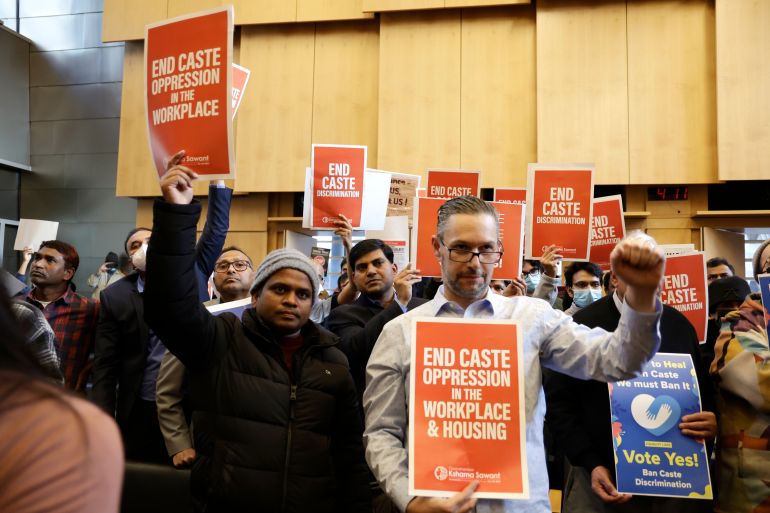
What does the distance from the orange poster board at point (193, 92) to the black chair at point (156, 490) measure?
1.36m

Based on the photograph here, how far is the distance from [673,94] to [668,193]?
1087mm

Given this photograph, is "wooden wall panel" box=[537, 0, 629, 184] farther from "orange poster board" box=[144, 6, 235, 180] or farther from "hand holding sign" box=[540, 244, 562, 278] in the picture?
"orange poster board" box=[144, 6, 235, 180]

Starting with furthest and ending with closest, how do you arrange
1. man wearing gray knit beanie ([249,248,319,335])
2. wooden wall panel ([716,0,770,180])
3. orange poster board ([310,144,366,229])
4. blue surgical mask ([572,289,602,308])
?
wooden wall panel ([716,0,770,180]) → blue surgical mask ([572,289,602,308]) → orange poster board ([310,144,366,229]) → man wearing gray knit beanie ([249,248,319,335])

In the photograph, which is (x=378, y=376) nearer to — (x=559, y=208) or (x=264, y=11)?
(x=559, y=208)

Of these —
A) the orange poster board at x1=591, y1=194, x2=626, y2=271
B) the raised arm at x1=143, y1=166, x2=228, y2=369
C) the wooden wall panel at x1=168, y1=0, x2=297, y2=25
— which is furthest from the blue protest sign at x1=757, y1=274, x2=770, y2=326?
the wooden wall panel at x1=168, y1=0, x2=297, y2=25

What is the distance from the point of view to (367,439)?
1.58m

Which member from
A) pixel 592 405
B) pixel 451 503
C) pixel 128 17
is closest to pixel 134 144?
pixel 128 17

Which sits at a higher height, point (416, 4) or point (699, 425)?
point (416, 4)

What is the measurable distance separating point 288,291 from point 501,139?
6.27 metres

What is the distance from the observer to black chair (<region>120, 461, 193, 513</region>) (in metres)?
2.79

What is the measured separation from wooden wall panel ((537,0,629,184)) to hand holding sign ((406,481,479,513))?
22.0ft

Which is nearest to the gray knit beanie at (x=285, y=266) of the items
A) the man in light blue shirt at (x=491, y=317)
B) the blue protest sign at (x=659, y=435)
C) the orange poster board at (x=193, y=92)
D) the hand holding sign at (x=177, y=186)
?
the orange poster board at (x=193, y=92)

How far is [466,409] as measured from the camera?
1.47 meters

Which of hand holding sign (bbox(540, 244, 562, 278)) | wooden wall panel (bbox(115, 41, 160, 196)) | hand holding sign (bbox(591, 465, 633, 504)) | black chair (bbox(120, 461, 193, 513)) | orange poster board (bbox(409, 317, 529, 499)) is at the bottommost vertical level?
black chair (bbox(120, 461, 193, 513))
